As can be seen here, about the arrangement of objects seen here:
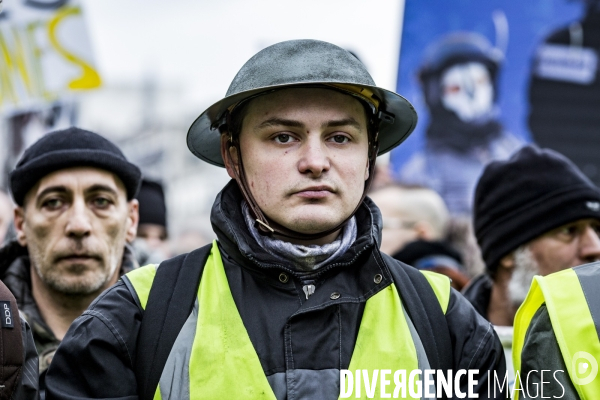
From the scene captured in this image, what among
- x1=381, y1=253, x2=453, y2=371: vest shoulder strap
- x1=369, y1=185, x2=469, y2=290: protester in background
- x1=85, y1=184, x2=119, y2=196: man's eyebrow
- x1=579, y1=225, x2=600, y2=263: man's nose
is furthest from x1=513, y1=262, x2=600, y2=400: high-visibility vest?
x1=369, y1=185, x2=469, y2=290: protester in background

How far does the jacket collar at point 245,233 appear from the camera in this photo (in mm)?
3021

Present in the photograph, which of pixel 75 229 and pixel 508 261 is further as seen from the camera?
pixel 508 261

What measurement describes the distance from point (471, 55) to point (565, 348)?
5.50 meters

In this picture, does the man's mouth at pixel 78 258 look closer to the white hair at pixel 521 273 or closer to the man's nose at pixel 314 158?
the man's nose at pixel 314 158

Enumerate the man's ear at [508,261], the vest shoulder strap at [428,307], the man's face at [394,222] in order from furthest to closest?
1. the man's face at [394,222]
2. the man's ear at [508,261]
3. the vest shoulder strap at [428,307]

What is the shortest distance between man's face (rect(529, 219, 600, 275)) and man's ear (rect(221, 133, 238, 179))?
2003 mm

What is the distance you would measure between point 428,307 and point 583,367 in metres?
0.59

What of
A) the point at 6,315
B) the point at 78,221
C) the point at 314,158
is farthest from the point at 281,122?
the point at 78,221

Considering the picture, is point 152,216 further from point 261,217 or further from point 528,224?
point 261,217

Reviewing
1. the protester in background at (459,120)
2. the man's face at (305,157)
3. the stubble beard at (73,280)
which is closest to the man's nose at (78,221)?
the stubble beard at (73,280)

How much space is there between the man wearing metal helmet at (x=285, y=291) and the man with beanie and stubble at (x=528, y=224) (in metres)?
1.62

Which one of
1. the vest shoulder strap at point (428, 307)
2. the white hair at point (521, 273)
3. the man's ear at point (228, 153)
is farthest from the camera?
the white hair at point (521, 273)

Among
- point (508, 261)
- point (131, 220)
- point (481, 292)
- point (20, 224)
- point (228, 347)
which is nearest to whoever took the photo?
point (228, 347)

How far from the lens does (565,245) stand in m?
4.65
